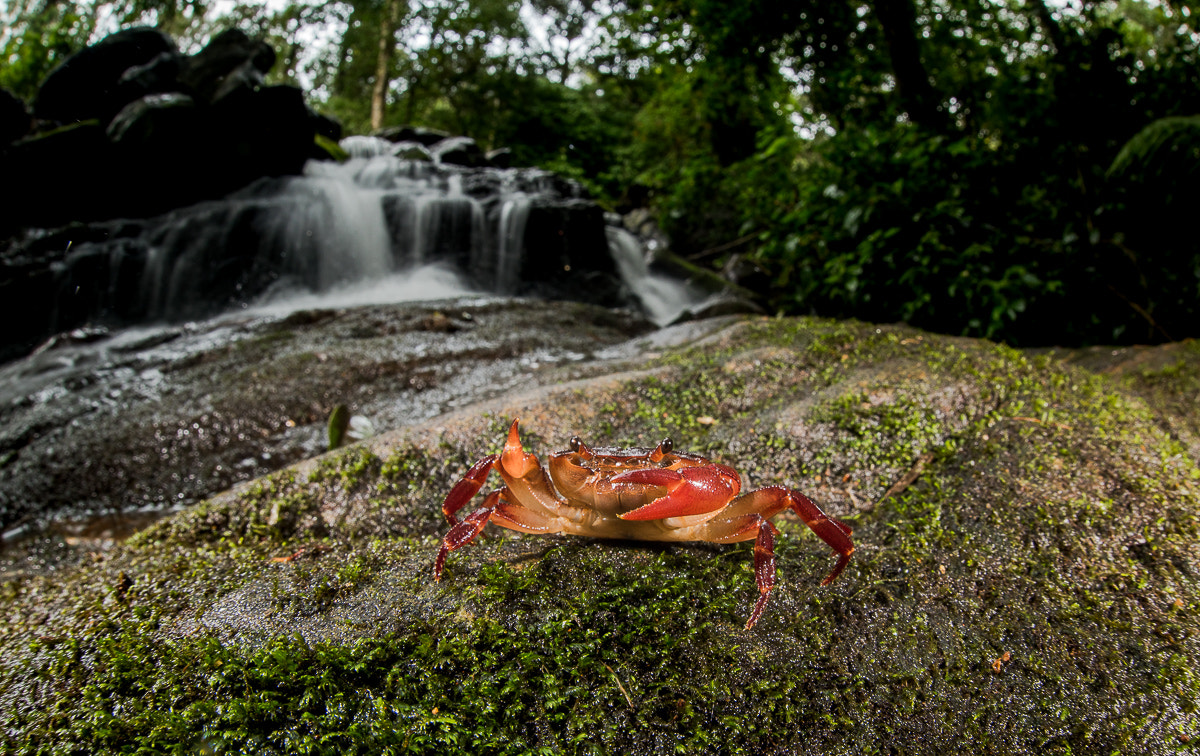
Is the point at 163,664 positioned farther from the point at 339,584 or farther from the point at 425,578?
the point at 425,578

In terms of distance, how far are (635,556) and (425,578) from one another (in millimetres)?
672

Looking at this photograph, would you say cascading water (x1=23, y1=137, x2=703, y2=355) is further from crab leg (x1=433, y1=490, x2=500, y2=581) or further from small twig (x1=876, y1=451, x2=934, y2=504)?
crab leg (x1=433, y1=490, x2=500, y2=581)

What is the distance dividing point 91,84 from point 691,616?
15.7m

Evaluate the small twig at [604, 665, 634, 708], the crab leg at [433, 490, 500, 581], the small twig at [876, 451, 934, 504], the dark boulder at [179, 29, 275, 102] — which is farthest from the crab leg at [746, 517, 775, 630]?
the dark boulder at [179, 29, 275, 102]

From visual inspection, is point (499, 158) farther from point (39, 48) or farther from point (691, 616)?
point (691, 616)

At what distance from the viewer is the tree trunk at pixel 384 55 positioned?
19.9m

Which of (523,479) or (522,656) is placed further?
(523,479)

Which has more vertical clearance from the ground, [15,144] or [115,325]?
→ [15,144]

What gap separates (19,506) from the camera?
4.27 metres

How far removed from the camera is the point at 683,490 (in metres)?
1.50

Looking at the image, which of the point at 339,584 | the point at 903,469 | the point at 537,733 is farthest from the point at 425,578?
the point at 903,469

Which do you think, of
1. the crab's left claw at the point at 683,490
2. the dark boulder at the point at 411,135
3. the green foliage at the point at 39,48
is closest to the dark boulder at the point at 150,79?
the green foliage at the point at 39,48

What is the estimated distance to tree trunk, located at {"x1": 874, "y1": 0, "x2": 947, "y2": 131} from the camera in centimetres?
636

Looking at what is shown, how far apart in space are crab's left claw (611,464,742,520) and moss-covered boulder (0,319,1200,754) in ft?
0.90
